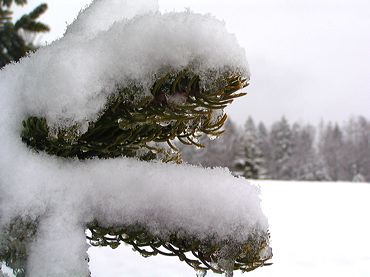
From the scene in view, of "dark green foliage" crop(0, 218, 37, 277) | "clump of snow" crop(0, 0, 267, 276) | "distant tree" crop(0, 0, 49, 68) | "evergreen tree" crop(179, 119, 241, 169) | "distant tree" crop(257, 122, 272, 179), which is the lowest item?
"dark green foliage" crop(0, 218, 37, 277)

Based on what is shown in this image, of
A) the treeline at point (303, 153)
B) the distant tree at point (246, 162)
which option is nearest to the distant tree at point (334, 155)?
the treeline at point (303, 153)

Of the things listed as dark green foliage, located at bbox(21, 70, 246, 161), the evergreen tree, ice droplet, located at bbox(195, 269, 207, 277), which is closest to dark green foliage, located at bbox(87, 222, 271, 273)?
ice droplet, located at bbox(195, 269, 207, 277)

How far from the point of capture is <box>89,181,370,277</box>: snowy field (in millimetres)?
3100

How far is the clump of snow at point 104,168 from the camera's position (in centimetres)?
117

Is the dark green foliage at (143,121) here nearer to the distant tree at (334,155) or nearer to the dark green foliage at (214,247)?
the dark green foliage at (214,247)

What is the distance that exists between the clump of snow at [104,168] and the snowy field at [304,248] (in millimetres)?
1607

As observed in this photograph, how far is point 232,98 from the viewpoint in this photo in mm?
1207

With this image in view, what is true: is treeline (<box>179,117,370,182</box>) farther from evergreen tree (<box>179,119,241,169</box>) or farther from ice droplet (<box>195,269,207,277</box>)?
ice droplet (<box>195,269,207,277</box>)

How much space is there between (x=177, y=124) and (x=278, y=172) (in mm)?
59483

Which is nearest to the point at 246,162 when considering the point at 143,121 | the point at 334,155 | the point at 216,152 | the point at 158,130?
the point at 216,152

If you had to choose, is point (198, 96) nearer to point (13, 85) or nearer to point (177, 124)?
point (177, 124)

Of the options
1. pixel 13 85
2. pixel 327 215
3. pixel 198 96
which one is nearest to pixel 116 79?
pixel 198 96

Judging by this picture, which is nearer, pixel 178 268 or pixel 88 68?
pixel 88 68

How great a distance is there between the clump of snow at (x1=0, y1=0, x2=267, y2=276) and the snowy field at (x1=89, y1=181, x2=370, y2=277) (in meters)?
1.61
